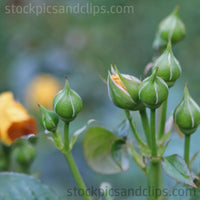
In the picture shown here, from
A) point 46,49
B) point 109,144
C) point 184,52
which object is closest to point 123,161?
point 109,144

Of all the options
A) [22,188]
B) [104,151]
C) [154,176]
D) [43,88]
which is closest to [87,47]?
[43,88]

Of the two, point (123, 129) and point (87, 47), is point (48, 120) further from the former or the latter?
point (87, 47)

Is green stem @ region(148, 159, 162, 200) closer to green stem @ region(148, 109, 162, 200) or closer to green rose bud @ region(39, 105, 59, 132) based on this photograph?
green stem @ region(148, 109, 162, 200)

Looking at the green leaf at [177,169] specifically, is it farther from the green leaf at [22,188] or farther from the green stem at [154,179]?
the green leaf at [22,188]

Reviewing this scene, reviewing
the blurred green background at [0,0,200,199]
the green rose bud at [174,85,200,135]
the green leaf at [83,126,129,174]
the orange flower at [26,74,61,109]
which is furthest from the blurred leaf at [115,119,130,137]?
the orange flower at [26,74,61,109]

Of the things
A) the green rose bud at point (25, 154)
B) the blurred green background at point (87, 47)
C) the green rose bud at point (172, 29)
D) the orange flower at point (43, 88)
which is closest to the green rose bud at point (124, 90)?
the green rose bud at point (172, 29)

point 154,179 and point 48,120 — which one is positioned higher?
point 48,120

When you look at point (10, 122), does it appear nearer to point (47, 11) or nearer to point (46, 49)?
point (46, 49)
